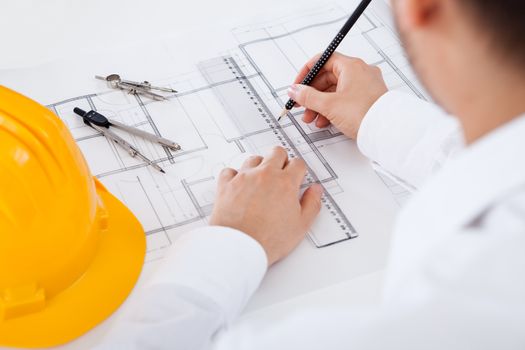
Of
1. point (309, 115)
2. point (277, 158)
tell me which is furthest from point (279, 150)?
point (309, 115)

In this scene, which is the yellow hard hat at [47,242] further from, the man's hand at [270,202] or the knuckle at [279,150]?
the knuckle at [279,150]

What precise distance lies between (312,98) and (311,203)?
199mm

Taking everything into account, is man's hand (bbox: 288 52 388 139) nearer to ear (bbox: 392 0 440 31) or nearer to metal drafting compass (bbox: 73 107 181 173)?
metal drafting compass (bbox: 73 107 181 173)

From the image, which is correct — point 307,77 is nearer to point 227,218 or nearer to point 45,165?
point 227,218

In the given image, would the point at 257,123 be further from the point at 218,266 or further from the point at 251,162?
the point at 218,266

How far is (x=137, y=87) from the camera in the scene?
115cm

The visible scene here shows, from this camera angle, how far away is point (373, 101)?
108 centimetres

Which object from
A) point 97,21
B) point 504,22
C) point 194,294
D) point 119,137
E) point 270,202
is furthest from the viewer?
point 97,21

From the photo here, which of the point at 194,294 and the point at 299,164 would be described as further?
the point at 299,164

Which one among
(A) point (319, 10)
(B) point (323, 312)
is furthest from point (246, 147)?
(B) point (323, 312)

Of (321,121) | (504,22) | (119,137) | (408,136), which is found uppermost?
(119,137)

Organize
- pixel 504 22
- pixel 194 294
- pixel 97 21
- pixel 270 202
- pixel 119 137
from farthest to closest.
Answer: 1. pixel 97 21
2. pixel 119 137
3. pixel 270 202
4. pixel 194 294
5. pixel 504 22

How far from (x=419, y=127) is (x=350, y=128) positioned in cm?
11

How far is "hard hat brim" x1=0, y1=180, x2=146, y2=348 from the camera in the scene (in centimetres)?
85
